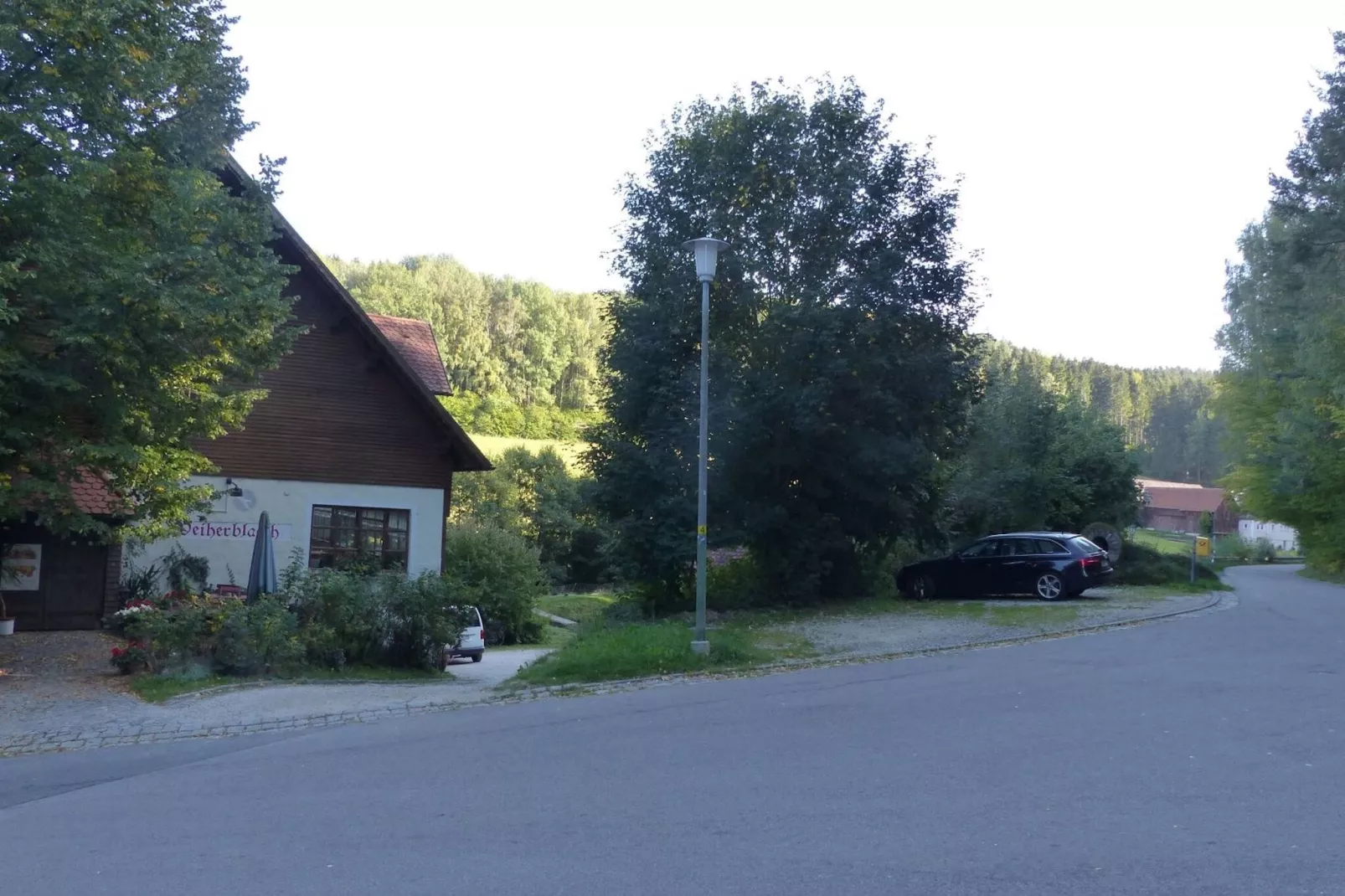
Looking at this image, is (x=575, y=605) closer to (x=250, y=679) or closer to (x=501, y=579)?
(x=501, y=579)

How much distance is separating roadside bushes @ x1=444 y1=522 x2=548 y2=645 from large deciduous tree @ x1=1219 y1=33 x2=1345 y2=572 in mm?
24476

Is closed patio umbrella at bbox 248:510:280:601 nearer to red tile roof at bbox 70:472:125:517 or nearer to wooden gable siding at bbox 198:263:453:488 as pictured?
red tile roof at bbox 70:472:125:517

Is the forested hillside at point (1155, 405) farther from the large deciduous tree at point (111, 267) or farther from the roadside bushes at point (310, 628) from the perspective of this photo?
the large deciduous tree at point (111, 267)

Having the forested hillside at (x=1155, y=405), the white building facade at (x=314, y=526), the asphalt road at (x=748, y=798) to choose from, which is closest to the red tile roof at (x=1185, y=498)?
the forested hillside at (x=1155, y=405)

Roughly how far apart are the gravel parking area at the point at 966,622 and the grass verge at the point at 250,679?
5782 mm

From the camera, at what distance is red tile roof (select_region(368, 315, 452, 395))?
91.4 ft

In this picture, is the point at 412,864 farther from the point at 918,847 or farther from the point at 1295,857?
the point at 1295,857

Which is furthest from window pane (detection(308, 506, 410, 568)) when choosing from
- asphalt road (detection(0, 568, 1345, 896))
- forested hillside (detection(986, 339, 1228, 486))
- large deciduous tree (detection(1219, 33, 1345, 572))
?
forested hillside (detection(986, 339, 1228, 486))

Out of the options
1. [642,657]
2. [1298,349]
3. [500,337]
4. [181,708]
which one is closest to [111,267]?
[181,708]

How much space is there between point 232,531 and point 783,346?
37.2 ft

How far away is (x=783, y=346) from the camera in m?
23.2

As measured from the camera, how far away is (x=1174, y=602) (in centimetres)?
2456

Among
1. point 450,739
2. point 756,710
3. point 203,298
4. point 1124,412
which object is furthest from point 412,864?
point 1124,412

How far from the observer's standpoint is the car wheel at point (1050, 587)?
2394 centimetres
